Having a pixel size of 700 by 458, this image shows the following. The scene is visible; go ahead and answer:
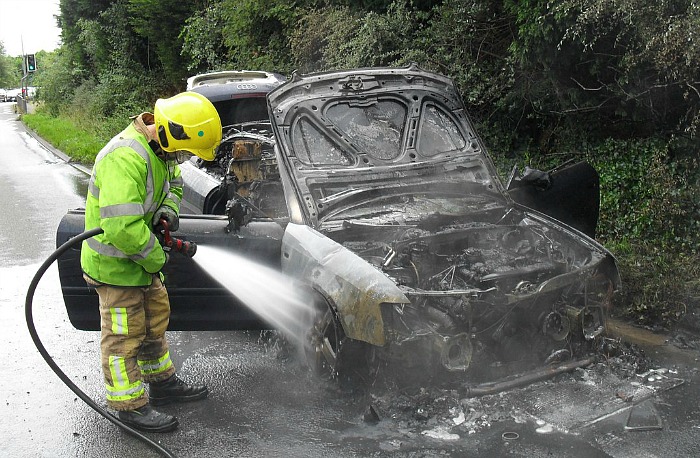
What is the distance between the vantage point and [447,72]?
29.4 feet

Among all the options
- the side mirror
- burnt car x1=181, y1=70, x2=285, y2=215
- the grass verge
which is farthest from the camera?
the grass verge

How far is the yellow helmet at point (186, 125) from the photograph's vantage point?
4.27 metres

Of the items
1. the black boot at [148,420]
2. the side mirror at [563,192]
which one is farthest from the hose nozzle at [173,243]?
the side mirror at [563,192]

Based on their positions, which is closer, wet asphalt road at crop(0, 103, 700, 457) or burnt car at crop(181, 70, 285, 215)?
wet asphalt road at crop(0, 103, 700, 457)

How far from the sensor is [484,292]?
4336 mm

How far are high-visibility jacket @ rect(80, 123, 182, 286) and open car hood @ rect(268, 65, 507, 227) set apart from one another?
3.87 ft

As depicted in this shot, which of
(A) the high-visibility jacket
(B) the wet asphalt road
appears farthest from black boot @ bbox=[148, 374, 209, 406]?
(A) the high-visibility jacket

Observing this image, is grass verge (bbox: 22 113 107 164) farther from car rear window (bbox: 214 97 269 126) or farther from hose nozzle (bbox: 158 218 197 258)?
hose nozzle (bbox: 158 218 197 258)

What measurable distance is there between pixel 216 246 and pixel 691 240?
13.8ft

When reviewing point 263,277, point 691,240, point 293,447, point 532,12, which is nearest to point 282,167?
point 263,277

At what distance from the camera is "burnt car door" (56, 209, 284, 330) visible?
15.7 ft

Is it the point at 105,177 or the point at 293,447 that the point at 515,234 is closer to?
the point at 293,447

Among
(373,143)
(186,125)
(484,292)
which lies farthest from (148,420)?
(373,143)

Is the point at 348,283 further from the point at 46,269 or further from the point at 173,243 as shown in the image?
the point at 46,269
